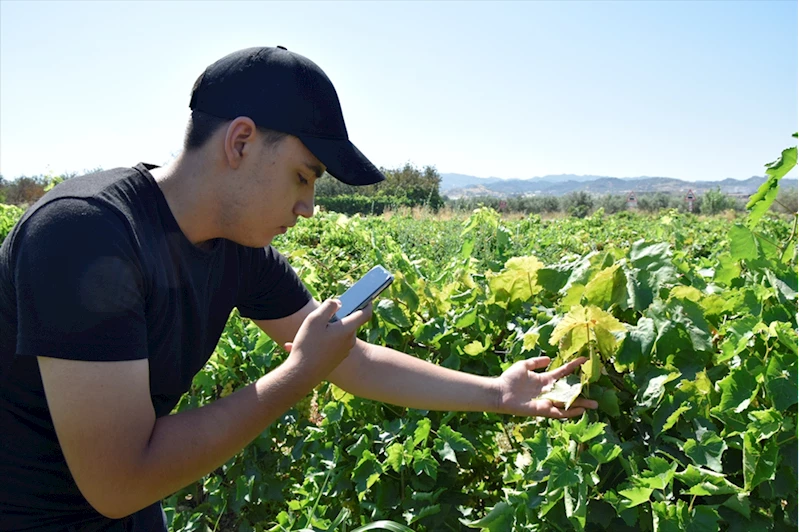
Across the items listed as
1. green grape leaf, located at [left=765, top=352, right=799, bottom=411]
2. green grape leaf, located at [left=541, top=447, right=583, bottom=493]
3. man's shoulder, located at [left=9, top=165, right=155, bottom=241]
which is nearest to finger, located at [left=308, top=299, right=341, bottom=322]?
man's shoulder, located at [left=9, top=165, right=155, bottom=241]

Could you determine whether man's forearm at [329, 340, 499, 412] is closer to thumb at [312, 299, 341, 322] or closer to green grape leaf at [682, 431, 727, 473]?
thumb at [312, 299, 341, 322]

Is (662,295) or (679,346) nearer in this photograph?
(679,346)

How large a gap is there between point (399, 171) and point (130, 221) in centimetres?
3724

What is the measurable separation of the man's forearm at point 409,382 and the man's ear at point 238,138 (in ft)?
2.34

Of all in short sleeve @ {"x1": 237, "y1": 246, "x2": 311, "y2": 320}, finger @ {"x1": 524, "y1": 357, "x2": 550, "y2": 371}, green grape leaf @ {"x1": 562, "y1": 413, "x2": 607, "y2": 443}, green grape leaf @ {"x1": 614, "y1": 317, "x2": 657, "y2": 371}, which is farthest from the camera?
short sleeve @ {"x1": 237, "y1": 246, "x2": 311, "y2": 320}

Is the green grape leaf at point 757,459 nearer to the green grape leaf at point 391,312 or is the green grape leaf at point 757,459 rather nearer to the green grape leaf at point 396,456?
the green grape leaf at point 396,456

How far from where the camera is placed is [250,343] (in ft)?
8.72

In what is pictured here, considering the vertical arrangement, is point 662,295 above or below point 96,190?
below

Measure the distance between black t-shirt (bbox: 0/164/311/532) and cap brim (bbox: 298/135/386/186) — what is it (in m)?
0.40

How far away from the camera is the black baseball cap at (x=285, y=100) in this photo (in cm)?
146

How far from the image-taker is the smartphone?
162 centimetres

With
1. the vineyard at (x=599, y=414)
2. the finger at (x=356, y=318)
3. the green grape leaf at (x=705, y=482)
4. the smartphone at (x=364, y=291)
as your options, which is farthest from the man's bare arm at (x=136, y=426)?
the green grape leaf at (x=705, y=482)

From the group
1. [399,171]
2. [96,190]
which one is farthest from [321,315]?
[399,171]

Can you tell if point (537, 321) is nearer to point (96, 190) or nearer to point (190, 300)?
point (190, 300)
